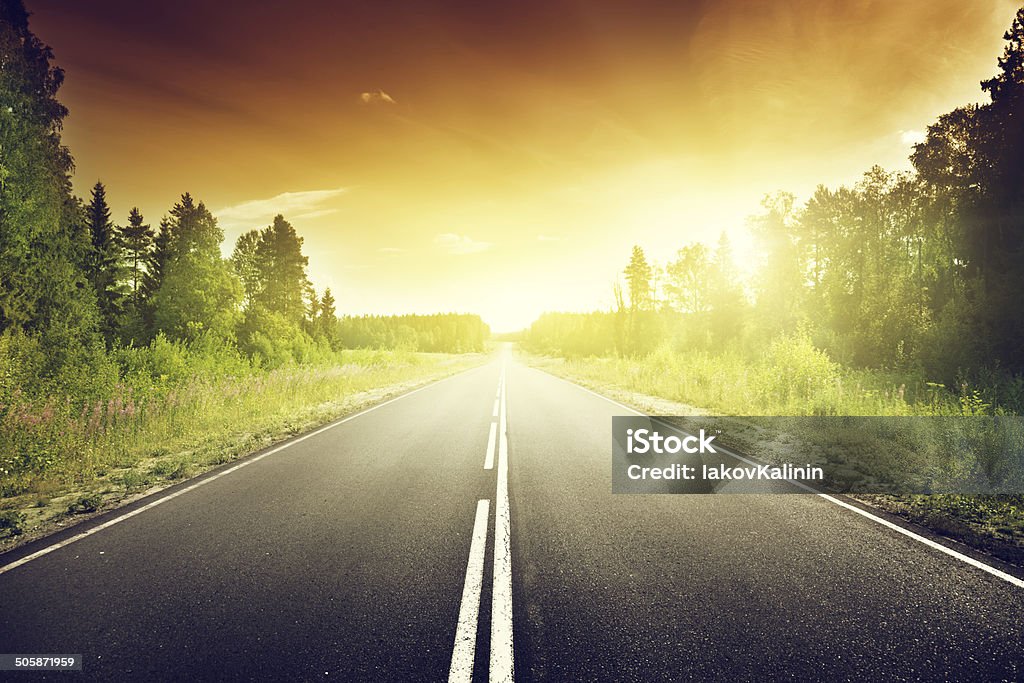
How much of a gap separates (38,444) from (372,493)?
18.9 feet

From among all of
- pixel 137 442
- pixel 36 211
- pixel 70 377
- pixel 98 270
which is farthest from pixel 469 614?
pixel 98 270

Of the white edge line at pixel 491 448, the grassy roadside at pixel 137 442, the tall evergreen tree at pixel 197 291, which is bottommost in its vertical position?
the white edge line at pixel 491 448

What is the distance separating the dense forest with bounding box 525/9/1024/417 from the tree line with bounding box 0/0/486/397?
2107 centimetres

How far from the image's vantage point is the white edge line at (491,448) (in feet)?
23.5

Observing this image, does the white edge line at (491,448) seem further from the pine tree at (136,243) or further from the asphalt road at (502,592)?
the pine tree at (136,243)

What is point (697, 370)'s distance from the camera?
56.4ft

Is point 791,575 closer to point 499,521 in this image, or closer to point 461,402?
point 499,521

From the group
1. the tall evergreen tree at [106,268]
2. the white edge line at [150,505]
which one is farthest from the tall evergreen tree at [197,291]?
the white edge line at [150,505]

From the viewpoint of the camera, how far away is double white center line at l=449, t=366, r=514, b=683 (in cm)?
239

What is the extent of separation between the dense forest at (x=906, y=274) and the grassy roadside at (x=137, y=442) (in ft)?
51.3

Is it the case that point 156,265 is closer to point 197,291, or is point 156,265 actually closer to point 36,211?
point 197,291

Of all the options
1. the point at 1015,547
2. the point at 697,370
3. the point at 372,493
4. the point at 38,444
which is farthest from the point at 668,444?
the point at 38,444

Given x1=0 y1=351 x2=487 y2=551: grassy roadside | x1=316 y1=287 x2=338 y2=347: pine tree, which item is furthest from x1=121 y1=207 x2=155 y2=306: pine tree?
x1=0 y1=351 x2=487 y2=551: grassy roadside

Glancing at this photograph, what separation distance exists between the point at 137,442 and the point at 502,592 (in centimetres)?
881
